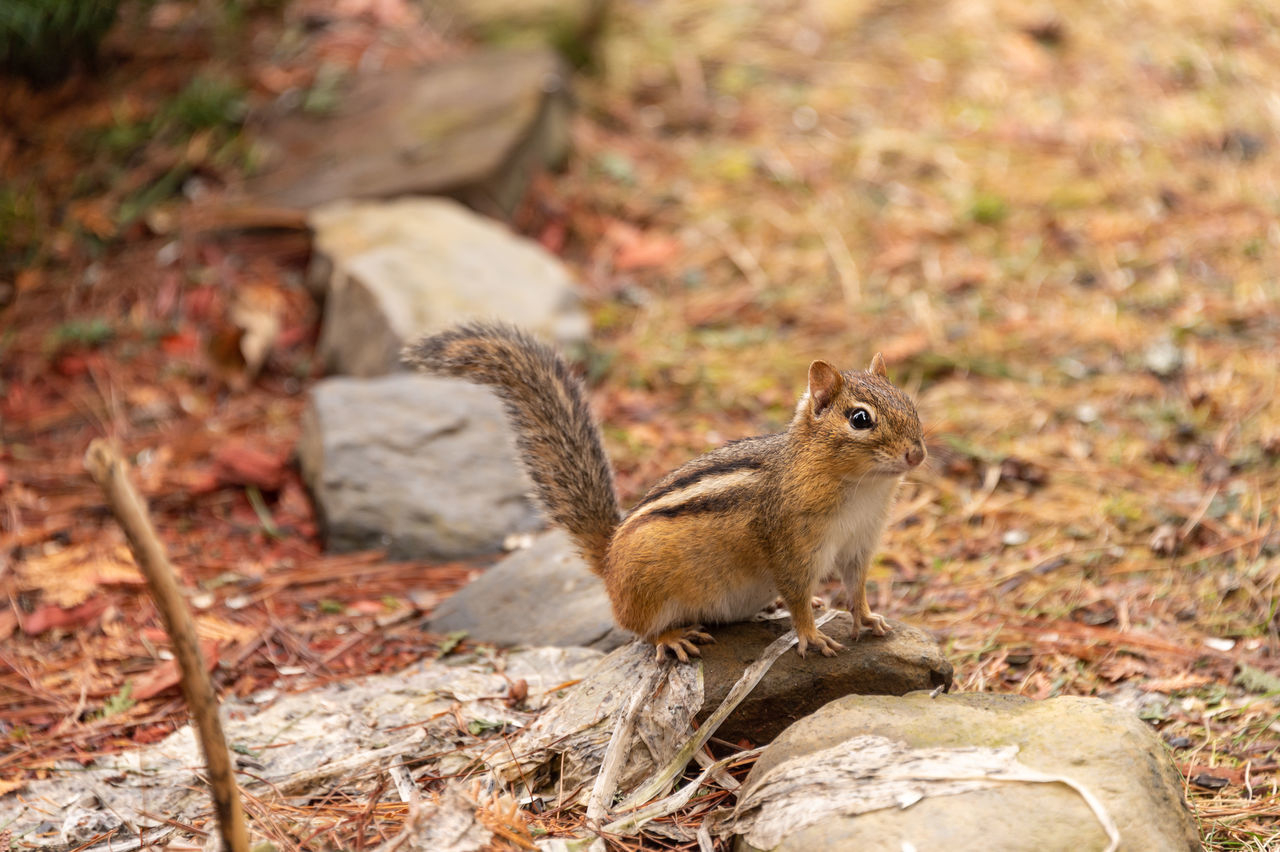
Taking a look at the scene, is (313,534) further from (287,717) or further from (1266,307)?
(1266,307)

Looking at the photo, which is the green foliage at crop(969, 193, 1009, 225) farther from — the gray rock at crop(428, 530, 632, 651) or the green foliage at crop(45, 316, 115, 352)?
the green foliage at crop(45, 316, 115, 352)

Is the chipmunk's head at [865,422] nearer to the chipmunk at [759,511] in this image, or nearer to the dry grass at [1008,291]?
the chipmunk at [759,511]

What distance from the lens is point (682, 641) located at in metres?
3.40

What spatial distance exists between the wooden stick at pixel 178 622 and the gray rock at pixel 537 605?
1677 mm

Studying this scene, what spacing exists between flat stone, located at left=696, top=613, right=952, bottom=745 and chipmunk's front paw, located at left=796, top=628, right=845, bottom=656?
0.02 meters

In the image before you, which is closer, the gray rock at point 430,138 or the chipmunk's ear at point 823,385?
the chipmunk's ear at point 823,385

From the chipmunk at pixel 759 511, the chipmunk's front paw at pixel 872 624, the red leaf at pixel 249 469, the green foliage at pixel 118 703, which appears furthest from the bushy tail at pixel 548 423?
the red leaf at pixel 249 469

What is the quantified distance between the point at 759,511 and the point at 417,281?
10.9 feet

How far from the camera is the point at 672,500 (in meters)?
3.36

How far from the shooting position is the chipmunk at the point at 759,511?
325 cm

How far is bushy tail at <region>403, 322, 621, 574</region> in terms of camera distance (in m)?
3.58

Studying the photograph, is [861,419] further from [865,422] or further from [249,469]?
[249,469]

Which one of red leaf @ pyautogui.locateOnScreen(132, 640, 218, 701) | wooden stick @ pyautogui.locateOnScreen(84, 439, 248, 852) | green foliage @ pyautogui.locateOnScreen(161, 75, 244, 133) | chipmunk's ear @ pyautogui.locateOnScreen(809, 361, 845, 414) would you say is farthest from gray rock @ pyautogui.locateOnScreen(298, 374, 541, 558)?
green foliage @ pyautogui.locateOnScreen(161, 75, 244, 133)

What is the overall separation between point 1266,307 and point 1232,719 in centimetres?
314
